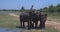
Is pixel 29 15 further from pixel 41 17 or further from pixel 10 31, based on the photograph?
pixel 10 31

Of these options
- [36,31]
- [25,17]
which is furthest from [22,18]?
[36,31]

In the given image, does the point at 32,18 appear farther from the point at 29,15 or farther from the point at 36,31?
the point at 36,31

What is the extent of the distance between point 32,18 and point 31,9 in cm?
89

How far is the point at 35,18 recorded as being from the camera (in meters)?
21.1

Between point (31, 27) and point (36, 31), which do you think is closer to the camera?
point (36, 31)

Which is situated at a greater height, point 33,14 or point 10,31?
point 33,14

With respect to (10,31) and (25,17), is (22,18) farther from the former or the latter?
(10,31)

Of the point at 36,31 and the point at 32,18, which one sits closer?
the point at 36,31

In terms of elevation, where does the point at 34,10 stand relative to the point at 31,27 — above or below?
above

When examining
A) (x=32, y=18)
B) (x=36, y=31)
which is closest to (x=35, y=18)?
(x=32, y=18)

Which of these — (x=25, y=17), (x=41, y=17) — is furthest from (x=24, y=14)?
(x=41, y=17)

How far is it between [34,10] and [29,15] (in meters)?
0.65

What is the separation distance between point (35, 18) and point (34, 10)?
0.79 metres

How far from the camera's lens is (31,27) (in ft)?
70.3
